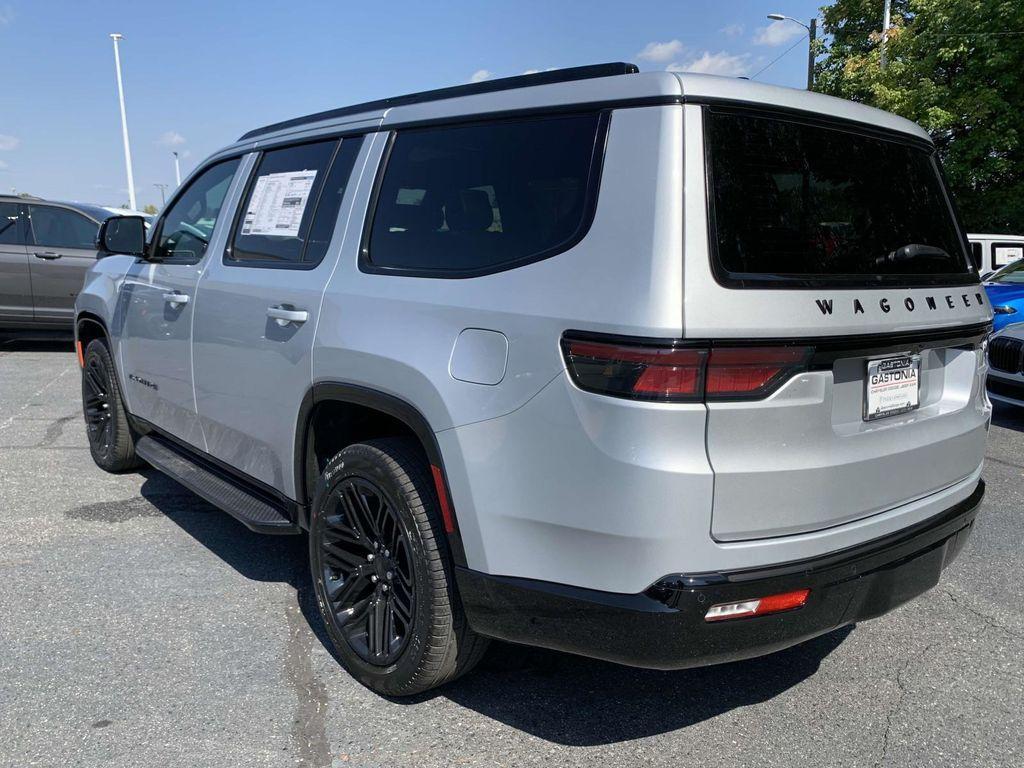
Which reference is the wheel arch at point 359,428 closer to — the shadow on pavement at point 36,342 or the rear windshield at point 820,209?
the rear windshield at point 820,209

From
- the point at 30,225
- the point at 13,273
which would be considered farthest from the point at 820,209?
the point at 30,225

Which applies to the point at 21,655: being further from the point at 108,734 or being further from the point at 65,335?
the point at 65,335

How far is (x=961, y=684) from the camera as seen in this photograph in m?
2.94

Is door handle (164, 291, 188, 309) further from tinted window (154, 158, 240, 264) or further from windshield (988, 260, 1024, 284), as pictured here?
windshield (988, 260, 1024, 284)

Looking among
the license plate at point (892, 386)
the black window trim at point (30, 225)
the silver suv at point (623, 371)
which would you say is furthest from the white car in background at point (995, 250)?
the black window trim at point (30, 225)

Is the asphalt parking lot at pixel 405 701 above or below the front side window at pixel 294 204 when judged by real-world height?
below

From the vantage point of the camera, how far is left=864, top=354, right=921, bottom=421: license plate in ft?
7.53

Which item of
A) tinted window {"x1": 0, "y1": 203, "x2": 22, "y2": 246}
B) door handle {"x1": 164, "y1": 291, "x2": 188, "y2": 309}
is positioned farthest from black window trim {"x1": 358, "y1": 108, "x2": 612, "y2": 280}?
tinted window {"x1": 0, "y1": 203, "x2": 22, "y2": 246}

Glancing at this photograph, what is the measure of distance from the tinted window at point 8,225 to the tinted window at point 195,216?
676cm

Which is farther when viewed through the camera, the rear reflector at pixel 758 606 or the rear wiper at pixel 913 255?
the rear wiper at pixel 913 255

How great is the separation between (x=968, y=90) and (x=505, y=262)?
22.1 metres

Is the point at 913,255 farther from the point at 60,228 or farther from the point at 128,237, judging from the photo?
the point at 60,228

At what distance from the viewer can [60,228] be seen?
10.1 meters

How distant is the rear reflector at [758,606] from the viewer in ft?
6.87
